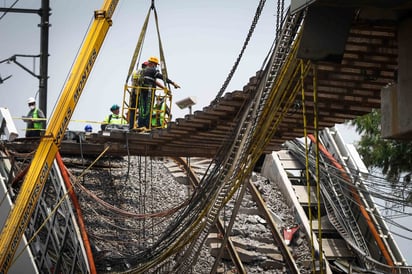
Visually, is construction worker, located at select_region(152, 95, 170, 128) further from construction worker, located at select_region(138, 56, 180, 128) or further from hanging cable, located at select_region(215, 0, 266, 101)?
hanging cable, located at select_region(215, 0, 266, 101)

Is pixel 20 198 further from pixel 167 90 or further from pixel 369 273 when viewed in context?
pixel 369 273

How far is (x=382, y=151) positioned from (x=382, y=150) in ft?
0.14

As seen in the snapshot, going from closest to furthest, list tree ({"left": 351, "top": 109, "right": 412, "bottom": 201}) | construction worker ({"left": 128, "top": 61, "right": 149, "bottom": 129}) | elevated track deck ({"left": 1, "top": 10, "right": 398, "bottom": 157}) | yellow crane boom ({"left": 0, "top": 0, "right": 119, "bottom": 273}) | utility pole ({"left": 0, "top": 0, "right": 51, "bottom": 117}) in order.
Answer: elevated track deck ({"left": 1, "top": 10, "right": 398, "bottom": 157})
yellow crane boom ({"left": 0, "top": 0, "right": 119, "bottom": 273})
construction worker ({"left": 128, "top": 61, "right": 149, "bottom": 129})
tree ({"left": 351, "top": 109, "right": 412, "bottom": 201})
utility pole ({"left": 0, "top": 0, "right": 51, "bottom": 117})

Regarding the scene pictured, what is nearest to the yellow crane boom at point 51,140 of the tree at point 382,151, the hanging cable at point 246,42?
the hanging cable at point 246,42

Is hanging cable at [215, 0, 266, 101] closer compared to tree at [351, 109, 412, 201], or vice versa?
hanging cable at [215, 0, 266, 101]

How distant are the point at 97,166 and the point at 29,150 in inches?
104

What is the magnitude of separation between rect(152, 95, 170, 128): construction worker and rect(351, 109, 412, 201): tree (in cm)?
599

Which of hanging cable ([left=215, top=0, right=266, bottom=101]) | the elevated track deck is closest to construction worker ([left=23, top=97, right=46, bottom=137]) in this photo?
the elevated track deck

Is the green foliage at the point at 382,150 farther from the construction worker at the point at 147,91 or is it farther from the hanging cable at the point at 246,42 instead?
the hanging cable at the point at 246,42

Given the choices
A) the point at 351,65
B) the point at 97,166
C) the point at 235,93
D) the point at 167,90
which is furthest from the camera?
the point at 97,166

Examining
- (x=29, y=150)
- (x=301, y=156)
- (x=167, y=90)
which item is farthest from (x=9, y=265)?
(x=301, y=156)

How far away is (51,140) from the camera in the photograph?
2297 centimetres

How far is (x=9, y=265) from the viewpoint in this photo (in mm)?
22000

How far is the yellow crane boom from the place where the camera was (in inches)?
867
